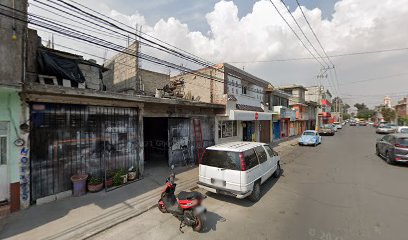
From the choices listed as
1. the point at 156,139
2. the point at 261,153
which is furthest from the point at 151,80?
the point at 261,153

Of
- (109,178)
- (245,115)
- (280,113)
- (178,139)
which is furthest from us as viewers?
(280,113)

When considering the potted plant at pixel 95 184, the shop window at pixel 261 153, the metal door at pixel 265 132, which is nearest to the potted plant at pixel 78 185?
the potted plant at pixel 95 184

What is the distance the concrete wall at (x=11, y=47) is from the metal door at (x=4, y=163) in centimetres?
138

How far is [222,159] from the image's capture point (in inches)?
247

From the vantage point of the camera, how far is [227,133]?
15.0 metres

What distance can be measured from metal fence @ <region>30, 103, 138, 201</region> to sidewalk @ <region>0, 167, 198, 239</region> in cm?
77

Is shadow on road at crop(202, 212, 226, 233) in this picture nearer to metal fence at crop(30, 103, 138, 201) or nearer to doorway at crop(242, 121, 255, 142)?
metal fence at crop(30, 103, 138, 201)

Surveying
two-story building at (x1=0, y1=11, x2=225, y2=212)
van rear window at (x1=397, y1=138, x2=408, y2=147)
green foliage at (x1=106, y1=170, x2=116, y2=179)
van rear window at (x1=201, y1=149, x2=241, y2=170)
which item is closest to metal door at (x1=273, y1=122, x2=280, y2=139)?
van rear window at (x1=397, y1=138, x2=408, y2=147)

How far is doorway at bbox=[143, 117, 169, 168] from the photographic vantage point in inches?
506

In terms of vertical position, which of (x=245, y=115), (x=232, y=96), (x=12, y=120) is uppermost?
(x=232, y=96)

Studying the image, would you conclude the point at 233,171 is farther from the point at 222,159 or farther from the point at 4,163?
the point at 4,163

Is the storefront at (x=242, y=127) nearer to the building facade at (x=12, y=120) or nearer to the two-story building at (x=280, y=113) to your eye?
the two-story building at (x=280, y=113)

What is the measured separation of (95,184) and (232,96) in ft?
32.3

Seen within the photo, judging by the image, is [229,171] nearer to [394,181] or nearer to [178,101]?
[178,101]
